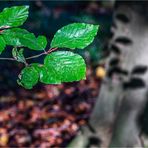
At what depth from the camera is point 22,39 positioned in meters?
1.02

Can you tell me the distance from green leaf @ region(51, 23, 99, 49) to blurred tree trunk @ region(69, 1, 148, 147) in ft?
7.63

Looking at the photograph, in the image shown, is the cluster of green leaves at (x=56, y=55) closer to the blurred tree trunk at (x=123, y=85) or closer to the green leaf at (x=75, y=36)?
the green leaf at (x=75, y=36)

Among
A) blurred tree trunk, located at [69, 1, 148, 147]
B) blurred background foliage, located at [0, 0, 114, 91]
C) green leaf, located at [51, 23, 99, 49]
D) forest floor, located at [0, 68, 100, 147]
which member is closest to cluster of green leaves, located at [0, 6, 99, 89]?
green leaf, located at [51, 23, 99, 49]

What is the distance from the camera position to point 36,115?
5250 millimetres

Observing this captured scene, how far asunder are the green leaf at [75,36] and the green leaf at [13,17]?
0.37 feet

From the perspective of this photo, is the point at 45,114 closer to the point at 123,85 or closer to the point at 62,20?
the point at 123,85

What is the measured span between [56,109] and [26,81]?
4489mm

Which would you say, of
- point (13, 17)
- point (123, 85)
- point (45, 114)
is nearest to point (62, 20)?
point (45, 114)

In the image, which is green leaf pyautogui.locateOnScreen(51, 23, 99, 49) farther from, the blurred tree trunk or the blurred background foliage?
the blurred background foliage

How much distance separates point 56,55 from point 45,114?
4.40 metres

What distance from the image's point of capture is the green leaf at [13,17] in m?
1.03

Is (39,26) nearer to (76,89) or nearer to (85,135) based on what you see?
(76,89)

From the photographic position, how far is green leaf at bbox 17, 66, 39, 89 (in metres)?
0.98

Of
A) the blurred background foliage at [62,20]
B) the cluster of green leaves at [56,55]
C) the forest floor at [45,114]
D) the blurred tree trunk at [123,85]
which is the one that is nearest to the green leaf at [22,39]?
the cluster of green leaves at [56,55]
